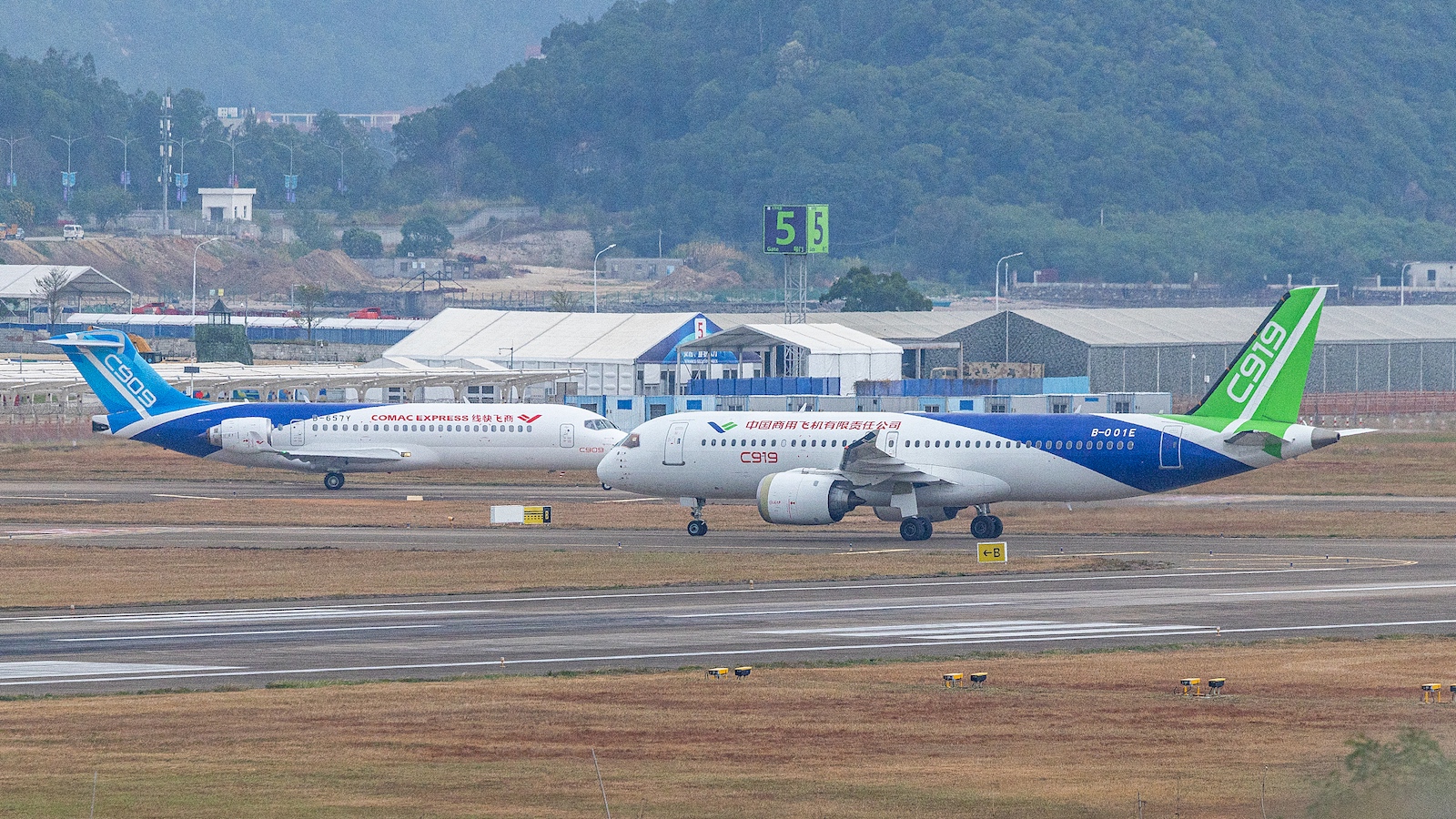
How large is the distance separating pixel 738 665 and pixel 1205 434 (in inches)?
971

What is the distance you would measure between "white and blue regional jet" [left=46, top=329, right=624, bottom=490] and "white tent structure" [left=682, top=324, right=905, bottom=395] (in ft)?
107

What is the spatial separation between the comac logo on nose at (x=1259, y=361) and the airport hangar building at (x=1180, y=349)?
2608 inches

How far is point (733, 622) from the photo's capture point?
37.2 metres

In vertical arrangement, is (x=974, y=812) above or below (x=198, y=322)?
below

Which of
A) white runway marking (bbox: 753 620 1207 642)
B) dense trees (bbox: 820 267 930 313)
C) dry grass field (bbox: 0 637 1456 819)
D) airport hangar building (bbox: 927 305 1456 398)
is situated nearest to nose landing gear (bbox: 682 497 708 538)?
white runway marking (bbox: 753 620 1207 642)

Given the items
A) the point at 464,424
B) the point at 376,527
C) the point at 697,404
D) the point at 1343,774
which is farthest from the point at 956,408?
the point at 1343,774

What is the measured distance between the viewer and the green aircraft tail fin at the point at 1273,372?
173 feet

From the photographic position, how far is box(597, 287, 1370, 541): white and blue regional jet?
5262 centimetres

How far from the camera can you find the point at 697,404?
331 ft

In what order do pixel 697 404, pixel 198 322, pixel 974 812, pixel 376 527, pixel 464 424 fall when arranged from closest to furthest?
pixel 974 812 < pixel 376 527 < pixel 464 424 < pixel 697 404 < pixel 198 322

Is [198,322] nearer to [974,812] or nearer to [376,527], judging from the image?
[376,527]

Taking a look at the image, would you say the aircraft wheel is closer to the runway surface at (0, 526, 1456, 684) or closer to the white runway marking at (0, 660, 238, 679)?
the runway surface at (0, 526, 1456, 684)

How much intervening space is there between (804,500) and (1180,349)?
74512mm

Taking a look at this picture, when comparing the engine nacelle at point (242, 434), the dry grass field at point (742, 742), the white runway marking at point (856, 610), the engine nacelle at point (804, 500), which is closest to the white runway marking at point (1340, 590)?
the white runway marking at point (856, 610)
